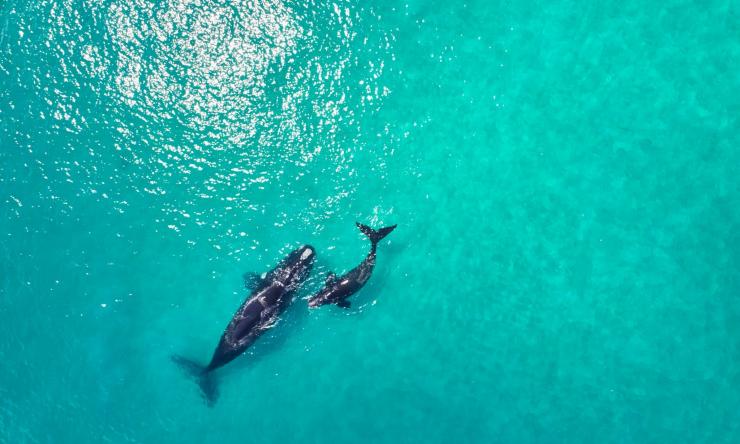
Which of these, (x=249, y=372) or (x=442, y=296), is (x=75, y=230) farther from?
(x=442, y=296)

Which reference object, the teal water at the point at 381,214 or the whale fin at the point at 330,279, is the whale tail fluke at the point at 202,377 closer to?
the teal water at the point at 381,214

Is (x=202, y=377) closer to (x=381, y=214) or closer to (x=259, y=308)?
(x=259, y=308)

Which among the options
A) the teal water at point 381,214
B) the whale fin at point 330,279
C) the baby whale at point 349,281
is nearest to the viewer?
the baby whale at point 349,281

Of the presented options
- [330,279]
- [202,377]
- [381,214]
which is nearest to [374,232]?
[381,214]

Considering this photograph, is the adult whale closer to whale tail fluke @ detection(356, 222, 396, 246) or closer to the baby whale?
the baby whale

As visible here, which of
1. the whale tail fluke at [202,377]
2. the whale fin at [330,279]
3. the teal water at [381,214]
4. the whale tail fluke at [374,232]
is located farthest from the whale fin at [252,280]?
the whale tail fluke at [374,232]

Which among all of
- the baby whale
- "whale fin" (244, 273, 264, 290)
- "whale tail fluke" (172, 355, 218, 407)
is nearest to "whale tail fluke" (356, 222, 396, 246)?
the baby whale
